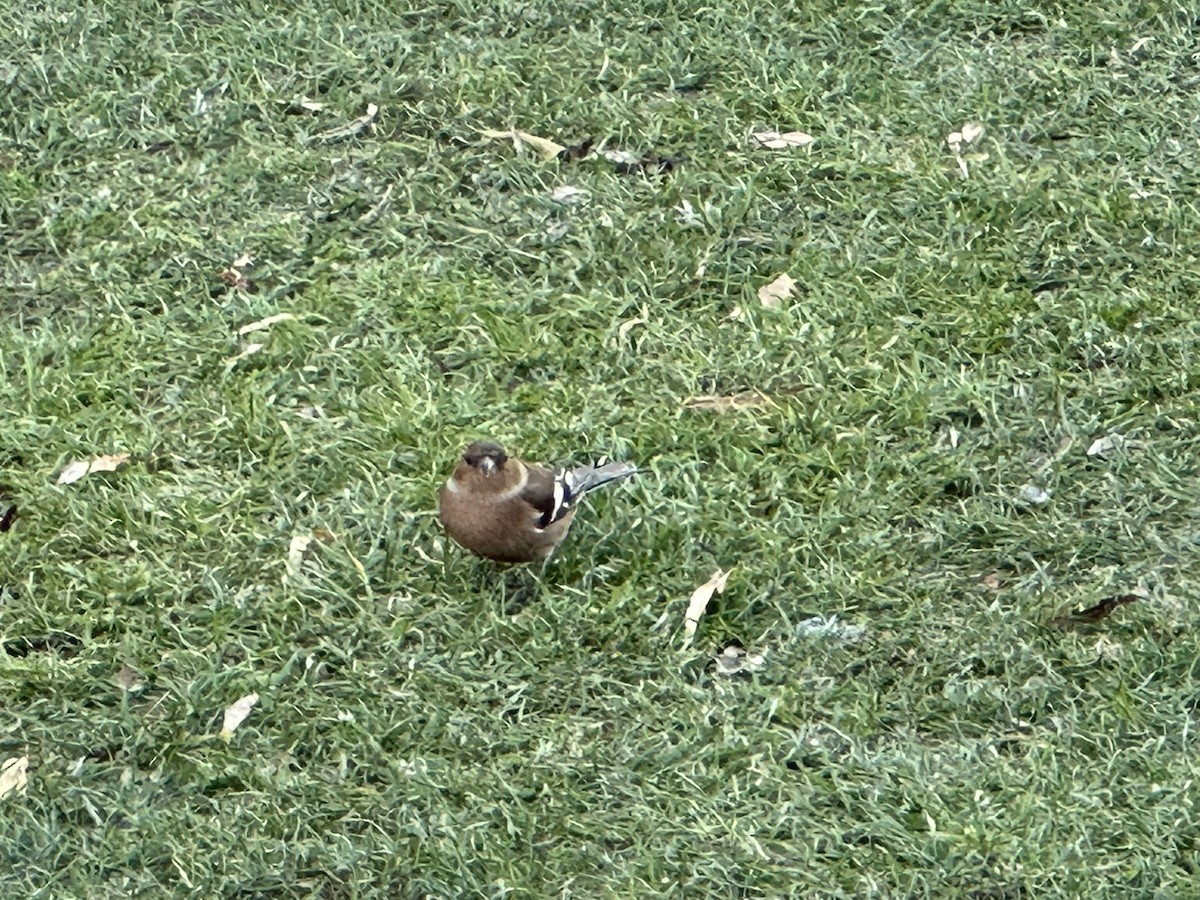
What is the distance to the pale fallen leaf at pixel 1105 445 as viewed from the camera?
17.6 ft

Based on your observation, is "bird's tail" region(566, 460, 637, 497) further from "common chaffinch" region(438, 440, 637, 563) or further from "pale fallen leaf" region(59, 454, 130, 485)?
"pale fallen leaf" region(59, 454, 130, 485)

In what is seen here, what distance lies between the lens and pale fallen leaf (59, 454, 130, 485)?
5.54 meters

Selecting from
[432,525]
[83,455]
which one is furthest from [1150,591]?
[83,455]

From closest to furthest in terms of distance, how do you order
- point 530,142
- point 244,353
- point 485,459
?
1. point 485,459
2. point 244,353
3. point 530,142

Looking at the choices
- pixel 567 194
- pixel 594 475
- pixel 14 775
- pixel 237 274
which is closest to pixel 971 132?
pixel 567 194

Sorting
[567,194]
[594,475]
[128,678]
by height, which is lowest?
[128,678]

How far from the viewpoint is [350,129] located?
23.5 ft

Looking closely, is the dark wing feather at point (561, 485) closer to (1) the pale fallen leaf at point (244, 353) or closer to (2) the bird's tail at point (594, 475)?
(2) the bird's tail at point (594, 475)

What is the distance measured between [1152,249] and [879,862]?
304 cm

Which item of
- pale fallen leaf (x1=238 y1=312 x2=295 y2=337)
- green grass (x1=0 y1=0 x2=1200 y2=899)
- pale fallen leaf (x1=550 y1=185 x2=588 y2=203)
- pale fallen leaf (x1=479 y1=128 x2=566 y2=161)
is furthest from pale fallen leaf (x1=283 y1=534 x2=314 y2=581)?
pale fallen leaf (x1=479 y1=128 x2=566 y2=161)

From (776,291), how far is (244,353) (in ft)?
6.31

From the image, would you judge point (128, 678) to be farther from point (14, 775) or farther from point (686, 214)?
point (686, 214)

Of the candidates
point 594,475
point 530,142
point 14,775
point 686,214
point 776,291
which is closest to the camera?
point 14,775

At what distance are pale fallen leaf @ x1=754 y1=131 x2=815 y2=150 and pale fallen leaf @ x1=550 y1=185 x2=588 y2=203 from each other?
80cm
